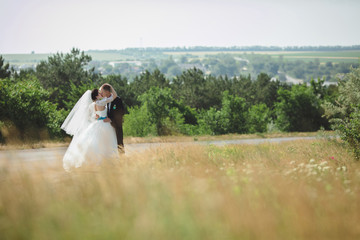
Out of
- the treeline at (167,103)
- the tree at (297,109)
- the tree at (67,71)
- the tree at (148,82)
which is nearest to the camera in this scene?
the treeline at (167,103)

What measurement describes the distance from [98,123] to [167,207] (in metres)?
5.99

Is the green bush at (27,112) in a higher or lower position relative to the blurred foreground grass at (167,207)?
lower

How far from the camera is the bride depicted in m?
9.02

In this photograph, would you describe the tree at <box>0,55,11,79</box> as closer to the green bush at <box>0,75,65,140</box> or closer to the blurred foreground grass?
the green bush at <box>0,75,65,140</box>

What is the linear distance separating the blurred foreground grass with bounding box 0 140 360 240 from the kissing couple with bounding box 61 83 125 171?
11.3ft

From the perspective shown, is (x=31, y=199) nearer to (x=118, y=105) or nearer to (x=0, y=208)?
(x=0, y=208)

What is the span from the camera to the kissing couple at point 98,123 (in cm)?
923

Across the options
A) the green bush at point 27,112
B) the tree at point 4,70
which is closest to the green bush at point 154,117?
the green bush at point 27,112

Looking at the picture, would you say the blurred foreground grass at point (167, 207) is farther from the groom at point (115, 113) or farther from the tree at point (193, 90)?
the tree at point (193, 90)

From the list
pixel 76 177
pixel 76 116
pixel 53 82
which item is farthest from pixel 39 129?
pixel 53 82

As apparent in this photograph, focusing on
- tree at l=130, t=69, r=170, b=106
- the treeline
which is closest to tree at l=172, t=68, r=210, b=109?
the treeline

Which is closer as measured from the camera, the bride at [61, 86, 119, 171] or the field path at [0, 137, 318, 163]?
the field path at [0, 137, 318, 163]

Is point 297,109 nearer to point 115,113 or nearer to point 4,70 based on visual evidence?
point 115,113

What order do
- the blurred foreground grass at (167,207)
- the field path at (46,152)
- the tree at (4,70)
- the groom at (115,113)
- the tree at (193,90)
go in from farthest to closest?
the tree at (193,90)
the tree at (4,70)
the groom at (115,113)
the field path at (46,152)
the blurred foreground grass at (167,207)
